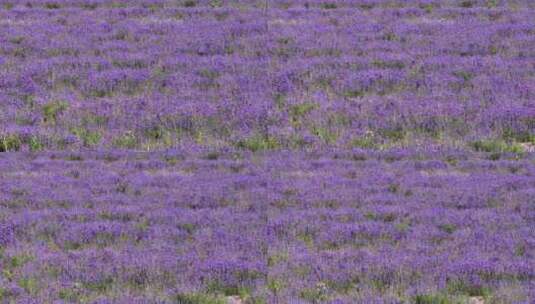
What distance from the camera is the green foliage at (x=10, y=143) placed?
547 inches

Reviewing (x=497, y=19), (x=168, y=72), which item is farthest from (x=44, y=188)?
(x=497, y=19)

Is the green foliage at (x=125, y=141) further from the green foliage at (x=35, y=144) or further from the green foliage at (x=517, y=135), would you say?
the green foliage at (x=517, y=135)

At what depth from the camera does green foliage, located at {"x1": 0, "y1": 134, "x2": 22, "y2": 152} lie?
13898 mm

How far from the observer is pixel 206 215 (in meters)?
12.3

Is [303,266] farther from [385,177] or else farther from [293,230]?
[385,177]

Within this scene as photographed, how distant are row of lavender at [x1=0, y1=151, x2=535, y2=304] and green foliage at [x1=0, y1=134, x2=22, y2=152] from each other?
130 mm

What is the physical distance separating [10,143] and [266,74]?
3.75m

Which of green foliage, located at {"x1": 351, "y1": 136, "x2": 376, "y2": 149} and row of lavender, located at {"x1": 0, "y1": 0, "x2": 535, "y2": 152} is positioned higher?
row of lavender, located at {"x1": 0, "y1": 0, "x2": 535, "y2": 152}

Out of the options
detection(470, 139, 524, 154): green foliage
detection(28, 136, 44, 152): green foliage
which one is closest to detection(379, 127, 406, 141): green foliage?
detection(470, 139, 524, 154): green foliage

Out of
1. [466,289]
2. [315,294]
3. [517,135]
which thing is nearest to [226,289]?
[315,294]

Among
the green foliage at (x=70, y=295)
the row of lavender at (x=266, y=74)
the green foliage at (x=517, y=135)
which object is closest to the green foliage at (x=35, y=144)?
the row of lavender at (x=266, y=74)

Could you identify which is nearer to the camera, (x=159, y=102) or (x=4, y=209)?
(x=4, y=209)

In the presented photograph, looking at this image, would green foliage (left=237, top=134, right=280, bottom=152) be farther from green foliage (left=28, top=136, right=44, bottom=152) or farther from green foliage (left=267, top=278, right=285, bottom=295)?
green foliage (left=267, top=278, right=285, bottom=295)

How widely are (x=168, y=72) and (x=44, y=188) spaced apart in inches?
121
